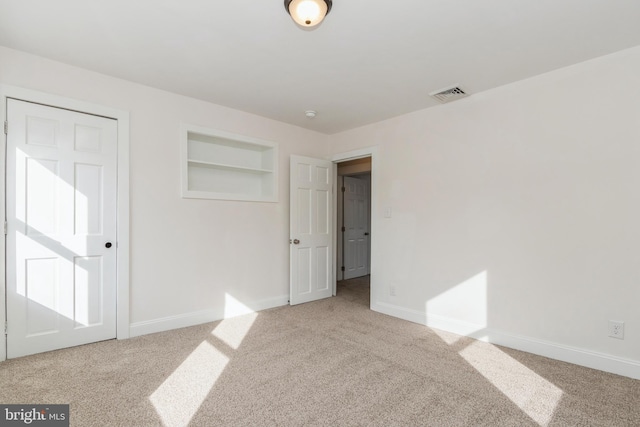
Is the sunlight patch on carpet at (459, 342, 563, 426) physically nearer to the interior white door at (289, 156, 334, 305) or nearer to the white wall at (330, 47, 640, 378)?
the white wall at (330, 47, 640, 378)

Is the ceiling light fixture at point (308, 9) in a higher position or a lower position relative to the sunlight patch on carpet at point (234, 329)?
higher

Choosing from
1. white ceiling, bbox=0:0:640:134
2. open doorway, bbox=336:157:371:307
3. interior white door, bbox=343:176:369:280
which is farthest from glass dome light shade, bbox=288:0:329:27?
interior white door, bbox=343:176:369:280

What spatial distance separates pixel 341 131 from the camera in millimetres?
4609

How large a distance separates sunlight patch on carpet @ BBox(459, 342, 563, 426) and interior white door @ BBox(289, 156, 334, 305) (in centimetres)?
216

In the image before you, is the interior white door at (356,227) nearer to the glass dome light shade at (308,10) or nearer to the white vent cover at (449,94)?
the white vent cover at (449,94)

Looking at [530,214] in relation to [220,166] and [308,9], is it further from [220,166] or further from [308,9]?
[220,166]

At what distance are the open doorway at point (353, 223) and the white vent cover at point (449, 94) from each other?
238 cm


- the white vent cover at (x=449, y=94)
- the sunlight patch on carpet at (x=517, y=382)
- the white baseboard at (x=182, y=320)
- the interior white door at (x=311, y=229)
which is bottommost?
the sunlight patch on carpet at (x=517, y=382)

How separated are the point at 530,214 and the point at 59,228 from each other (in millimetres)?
4128

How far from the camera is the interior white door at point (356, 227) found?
6.17 meters

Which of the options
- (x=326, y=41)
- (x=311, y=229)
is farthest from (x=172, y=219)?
(x=326, y=41)

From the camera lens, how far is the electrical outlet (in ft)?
7.78

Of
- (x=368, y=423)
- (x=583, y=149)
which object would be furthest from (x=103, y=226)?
(x=583, y=149)

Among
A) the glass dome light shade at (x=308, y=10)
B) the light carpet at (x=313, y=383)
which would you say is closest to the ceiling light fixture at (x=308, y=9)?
the glass dome light shade at (x=308, y=10)
